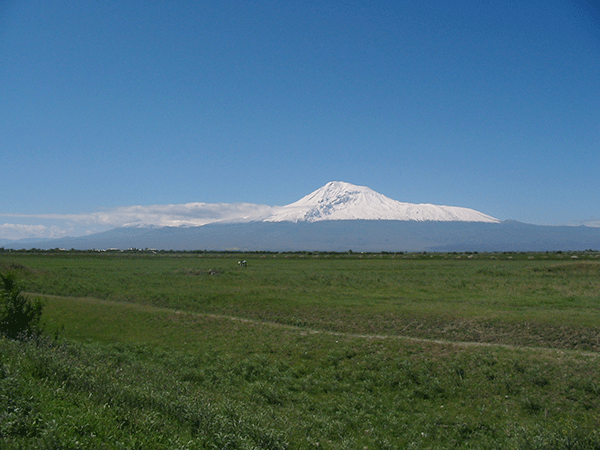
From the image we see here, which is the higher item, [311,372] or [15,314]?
[15,314]

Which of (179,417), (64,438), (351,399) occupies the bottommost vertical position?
(351,399)

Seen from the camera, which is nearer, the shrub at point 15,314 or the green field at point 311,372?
the green field at point 311,372

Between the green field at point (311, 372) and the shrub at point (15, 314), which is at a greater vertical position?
the shrub at point (15, 314)

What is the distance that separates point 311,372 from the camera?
1747 centimetres

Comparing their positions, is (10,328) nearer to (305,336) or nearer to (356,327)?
(305,336)

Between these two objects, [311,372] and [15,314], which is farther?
[15,314]

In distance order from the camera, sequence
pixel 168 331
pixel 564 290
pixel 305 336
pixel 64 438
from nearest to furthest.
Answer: pixel 64 438
pixel 305 336
pixel 168 331
pixel 564 290

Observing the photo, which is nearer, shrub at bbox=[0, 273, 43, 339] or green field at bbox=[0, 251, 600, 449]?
green field at bbox=[0, 251, 600, 449]

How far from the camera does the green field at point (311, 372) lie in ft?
29.3

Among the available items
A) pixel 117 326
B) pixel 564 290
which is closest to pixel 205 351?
pixel 117 326

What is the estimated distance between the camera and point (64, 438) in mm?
6973

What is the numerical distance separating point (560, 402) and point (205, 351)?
51.8 feet

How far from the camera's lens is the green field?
894cm

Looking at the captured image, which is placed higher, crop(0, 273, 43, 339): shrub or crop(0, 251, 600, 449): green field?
crop(0, 273, 43, 339): shrub
